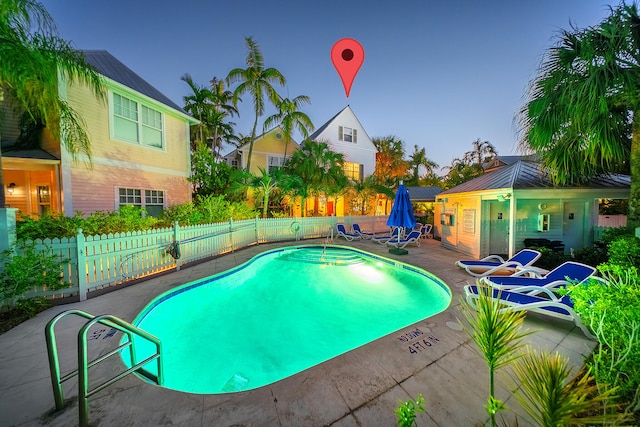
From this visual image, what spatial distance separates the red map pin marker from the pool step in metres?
6.37

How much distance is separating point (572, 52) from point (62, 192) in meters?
15.4

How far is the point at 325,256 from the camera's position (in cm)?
1032

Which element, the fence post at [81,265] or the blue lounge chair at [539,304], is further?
the fence post at [81,265]

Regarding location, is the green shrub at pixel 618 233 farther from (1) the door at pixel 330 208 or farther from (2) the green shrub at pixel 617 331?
(1) the door at pixel 330 208

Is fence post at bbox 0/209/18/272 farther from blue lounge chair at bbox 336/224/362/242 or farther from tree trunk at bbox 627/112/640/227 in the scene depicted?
tree trunk at bbox 627/112/640/227

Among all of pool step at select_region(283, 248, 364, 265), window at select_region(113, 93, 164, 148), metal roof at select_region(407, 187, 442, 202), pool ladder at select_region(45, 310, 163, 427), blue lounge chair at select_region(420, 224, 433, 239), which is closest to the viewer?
pool ladder at select_region(45, 310, 163, 427)

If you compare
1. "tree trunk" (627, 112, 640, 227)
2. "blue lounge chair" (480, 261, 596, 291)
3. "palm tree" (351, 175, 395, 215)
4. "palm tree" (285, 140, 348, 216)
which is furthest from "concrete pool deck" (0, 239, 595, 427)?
"palm tree" (351, 175, 395, 215)

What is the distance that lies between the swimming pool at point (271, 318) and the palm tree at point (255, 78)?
39.0 feet

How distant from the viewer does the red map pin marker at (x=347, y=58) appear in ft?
18.9

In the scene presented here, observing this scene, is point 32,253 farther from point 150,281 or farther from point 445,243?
point 445,243

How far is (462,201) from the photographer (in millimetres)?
10484

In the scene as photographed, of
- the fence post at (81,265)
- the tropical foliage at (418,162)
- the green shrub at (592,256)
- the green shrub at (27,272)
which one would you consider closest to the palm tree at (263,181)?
the fence post at (81,265)

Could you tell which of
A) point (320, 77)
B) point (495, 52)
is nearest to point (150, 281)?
point (320, 77)

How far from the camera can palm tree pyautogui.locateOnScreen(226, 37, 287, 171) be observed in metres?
14.9
